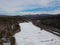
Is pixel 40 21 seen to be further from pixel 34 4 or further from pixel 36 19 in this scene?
pixel 34 4

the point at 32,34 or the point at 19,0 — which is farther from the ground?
the point at 19,0

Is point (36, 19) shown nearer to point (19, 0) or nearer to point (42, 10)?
point (42, 10)

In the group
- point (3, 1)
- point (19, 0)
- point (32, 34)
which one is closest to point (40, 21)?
point (32, 34)

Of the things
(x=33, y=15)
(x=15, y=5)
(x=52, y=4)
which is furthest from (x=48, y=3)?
(x=15, y=5)

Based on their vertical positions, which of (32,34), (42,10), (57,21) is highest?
(42,10)

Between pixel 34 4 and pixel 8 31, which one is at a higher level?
pixel 34 4

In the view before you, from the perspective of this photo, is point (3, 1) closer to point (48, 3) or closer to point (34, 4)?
point (34, 4)
